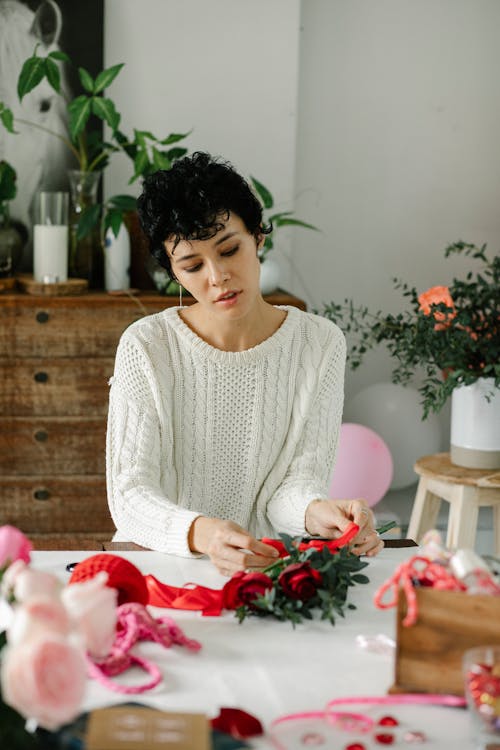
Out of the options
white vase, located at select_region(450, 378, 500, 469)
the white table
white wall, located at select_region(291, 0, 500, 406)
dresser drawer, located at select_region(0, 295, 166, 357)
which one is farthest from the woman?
white wall, located at select_region(291, 0, 500, 406)

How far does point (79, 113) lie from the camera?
140 inches

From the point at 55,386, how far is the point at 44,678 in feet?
8.96

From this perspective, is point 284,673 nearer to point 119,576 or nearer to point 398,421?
point 119,576

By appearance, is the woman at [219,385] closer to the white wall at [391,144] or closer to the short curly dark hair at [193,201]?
the short curly dark hair at [193,201]

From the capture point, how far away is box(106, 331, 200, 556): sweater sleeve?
1.87 m

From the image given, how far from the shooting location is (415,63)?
418 centimetres

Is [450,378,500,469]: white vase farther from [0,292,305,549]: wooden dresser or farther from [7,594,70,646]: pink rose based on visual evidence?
[7,594,70,646]: pink rose

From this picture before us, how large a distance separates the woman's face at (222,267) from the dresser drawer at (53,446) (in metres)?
1.50

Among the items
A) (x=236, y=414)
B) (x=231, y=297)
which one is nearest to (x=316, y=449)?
(x=236, y=414)

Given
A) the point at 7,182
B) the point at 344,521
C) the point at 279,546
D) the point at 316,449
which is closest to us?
the point at 279,546

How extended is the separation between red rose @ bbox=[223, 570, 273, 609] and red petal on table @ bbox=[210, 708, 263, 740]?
347mm

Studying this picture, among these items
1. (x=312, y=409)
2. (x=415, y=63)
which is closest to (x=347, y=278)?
(x=415, y=63)

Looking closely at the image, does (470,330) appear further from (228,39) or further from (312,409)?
(228,39)

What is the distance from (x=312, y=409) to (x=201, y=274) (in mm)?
386
